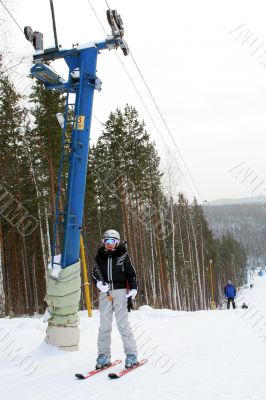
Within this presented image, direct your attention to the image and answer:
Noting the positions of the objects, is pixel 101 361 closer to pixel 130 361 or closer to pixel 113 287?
pixel 130 361

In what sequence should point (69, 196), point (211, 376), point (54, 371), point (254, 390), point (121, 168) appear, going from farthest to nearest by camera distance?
1. point (121, 168)
2. point (69, 196)
3. point (54, 371)
4. point (211, 376)
5. point (254, 390)

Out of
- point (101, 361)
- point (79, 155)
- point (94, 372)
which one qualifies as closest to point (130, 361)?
point (101, 361)

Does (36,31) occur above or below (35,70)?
above

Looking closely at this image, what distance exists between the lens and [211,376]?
5.11 metres

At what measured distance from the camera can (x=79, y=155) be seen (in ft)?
24.0

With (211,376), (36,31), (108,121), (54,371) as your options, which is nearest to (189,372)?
(211,376)

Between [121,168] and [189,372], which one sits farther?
[121,168]

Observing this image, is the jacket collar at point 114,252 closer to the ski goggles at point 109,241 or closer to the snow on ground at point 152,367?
the ski goggles at point 109,241

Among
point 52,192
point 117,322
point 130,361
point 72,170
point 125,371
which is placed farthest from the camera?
point 52,192

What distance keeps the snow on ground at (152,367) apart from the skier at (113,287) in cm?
43

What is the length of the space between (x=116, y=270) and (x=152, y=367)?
1435mm

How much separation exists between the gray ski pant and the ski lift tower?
143 centimetres

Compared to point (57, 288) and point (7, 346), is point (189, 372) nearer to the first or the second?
point (57, 288)

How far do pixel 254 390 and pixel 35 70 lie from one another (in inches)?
236
